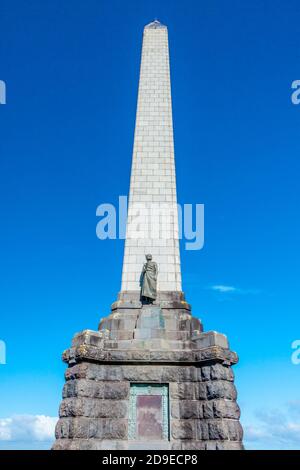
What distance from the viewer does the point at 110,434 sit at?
10.5 meters

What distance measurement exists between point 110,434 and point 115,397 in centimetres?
89

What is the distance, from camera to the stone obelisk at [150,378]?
10250 mm

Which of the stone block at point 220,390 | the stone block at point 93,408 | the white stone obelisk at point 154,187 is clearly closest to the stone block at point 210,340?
the stone block at point 220,390

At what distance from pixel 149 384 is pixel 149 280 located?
10.1ft

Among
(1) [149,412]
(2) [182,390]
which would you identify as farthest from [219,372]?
(1) [149,412]

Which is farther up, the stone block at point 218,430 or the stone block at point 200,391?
the stone block at point 200,391

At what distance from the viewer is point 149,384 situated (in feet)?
36.1

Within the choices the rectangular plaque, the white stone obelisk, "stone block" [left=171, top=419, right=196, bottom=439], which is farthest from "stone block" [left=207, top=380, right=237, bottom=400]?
the white stone obelisk

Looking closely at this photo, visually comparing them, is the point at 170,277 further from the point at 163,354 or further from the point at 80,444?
the point at 80,444

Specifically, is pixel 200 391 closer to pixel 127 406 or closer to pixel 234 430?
pixel 234 430

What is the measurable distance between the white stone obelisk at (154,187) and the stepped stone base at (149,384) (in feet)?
6.30

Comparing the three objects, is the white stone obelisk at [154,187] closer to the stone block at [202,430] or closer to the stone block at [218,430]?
the stone block at [202,430]
